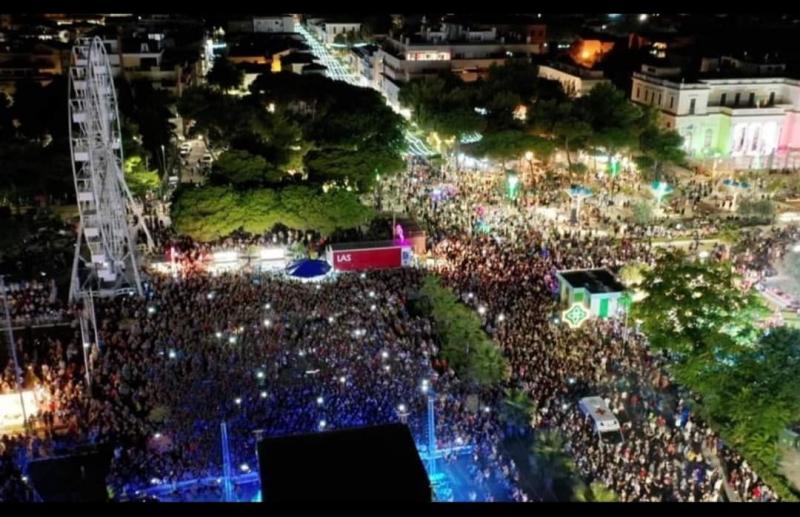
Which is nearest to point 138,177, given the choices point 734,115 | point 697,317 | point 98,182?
point 98,182

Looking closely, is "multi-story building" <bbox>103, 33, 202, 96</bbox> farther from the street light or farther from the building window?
the building window

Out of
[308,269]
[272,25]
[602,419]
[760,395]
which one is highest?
[272,25]

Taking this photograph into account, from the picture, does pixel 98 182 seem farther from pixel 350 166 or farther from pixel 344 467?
pixel 344 467

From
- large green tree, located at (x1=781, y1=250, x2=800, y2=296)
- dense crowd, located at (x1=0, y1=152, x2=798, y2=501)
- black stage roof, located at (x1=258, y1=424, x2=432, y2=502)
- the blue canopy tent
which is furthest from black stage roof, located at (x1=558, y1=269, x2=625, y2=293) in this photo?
black stage roof, located at (x1=258, y1=424, x2=432, y2=502)

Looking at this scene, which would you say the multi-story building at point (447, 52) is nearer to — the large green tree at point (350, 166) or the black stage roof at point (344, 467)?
the large green tree at point (350, 166)

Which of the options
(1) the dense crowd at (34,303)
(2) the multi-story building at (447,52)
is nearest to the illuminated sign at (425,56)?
(2) the multi-story building at (447,52)
